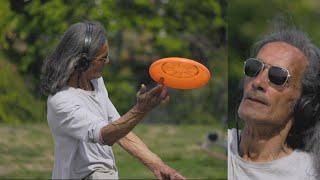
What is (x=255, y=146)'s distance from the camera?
106 inches

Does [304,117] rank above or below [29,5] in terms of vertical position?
below

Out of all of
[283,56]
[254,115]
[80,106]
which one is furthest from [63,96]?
[283,56]

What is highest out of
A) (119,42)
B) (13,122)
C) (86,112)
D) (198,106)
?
(86,112)

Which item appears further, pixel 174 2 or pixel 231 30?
pixel 174 2

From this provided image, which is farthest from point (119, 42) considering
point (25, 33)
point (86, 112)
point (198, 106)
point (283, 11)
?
point (198, 106)

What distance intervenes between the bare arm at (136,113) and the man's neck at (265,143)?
0.51 meters

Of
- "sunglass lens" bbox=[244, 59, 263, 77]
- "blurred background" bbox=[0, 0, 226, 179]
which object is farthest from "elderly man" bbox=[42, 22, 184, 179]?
"sunglass lens" bbox=[244, 59, 263, 77]

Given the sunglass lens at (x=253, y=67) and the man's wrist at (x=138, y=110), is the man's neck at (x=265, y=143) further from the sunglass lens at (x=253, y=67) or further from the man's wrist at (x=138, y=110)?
the man's wrist at (x=138, y=110)

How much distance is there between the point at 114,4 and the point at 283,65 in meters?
1.48

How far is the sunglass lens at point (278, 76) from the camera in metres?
2.56

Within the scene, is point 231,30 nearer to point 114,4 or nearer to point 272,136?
point 114,4

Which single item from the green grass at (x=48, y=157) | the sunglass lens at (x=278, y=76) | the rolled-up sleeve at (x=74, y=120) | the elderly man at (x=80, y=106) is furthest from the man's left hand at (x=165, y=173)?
the sunglass lens at (x=278, y=76)

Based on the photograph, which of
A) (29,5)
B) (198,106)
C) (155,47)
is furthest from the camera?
(198,106)

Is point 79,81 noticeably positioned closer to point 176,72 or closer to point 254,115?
→ point 176,72
